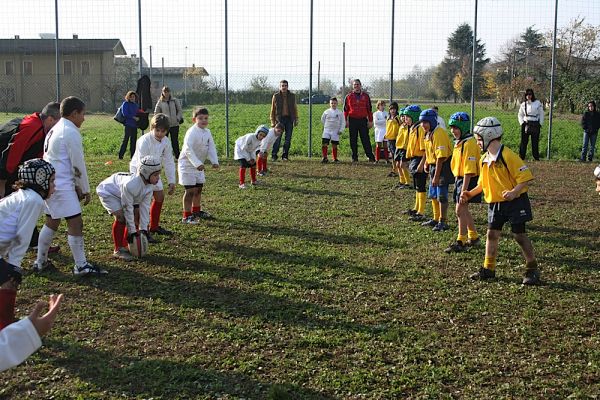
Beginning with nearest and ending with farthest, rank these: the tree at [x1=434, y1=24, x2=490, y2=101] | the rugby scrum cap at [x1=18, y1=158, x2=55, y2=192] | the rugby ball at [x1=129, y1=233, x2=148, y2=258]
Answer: the rugby scrum cap at [x1=18, y1=158, x2=55, y2=192], the rugby ball at [x1=129, y1=233, x2=148, y2=258], the tree at [x1=434, y1=24, x2=490, y2=101]

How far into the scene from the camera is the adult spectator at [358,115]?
18391mm

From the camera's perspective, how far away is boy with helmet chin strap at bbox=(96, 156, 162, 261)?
26.8ft

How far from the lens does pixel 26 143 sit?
25.4 feet

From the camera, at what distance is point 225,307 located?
6629 millimetres

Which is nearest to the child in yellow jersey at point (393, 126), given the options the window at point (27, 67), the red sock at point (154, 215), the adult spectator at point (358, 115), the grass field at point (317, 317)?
the adult spectator at point (358, 115)

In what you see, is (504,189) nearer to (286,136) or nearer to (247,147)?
(247,147)

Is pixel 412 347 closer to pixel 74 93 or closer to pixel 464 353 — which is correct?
pixel 464 353

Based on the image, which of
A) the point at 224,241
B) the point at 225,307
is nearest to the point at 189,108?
the point at 224,241

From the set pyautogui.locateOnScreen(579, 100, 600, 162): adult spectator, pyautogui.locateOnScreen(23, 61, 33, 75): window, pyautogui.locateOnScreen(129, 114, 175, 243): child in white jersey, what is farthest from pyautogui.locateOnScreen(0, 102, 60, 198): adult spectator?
pyautogui.locateOnScreen(23, 61, 33, 75): window

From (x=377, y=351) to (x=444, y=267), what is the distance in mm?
2795

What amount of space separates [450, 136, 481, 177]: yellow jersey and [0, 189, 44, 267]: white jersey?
5359 mm

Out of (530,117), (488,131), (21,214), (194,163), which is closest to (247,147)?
(194,163)

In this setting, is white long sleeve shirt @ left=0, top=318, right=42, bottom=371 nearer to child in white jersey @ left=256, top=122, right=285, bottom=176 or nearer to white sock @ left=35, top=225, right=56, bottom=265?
white sock @ left=35, top=225, right=56, bottom=265

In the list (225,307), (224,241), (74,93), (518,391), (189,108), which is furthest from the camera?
(189,108)
